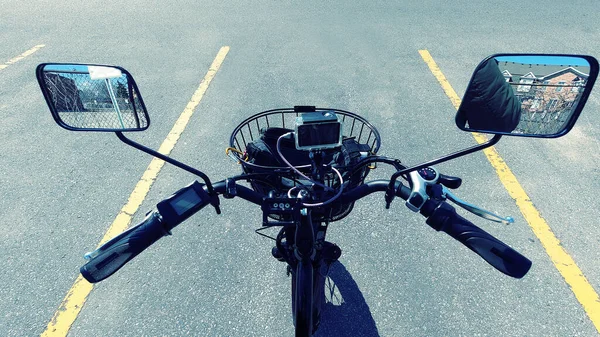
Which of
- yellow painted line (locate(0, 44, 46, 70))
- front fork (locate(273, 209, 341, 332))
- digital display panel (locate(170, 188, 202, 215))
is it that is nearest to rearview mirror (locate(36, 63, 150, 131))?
digital display panel (locate(170, 188, 202, 215))

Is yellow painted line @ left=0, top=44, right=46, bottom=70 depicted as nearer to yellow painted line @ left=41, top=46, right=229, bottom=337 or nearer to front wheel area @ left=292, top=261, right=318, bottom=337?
yellow painted line @ left=41, top=46, right=229, bottom=337

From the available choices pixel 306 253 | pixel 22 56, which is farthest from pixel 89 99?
pixel 22 56

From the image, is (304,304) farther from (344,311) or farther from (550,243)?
(550,243)

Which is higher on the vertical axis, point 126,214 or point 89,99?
point 89,99

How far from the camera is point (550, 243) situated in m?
2.94

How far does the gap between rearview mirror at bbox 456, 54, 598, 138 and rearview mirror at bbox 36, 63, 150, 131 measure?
48.2 inches

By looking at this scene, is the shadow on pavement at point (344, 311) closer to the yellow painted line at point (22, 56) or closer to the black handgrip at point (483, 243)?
the black handgrip at point (483, 243)

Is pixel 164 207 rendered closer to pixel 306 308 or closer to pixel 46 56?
pixel 306 308

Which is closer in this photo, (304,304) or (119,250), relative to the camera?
(119,250)

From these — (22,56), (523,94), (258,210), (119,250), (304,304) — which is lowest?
(22,56)

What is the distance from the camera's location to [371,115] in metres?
4.55

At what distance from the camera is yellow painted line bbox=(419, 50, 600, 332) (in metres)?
2.56

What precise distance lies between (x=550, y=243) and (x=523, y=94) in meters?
2.38

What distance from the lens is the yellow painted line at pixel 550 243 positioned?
2562mm
